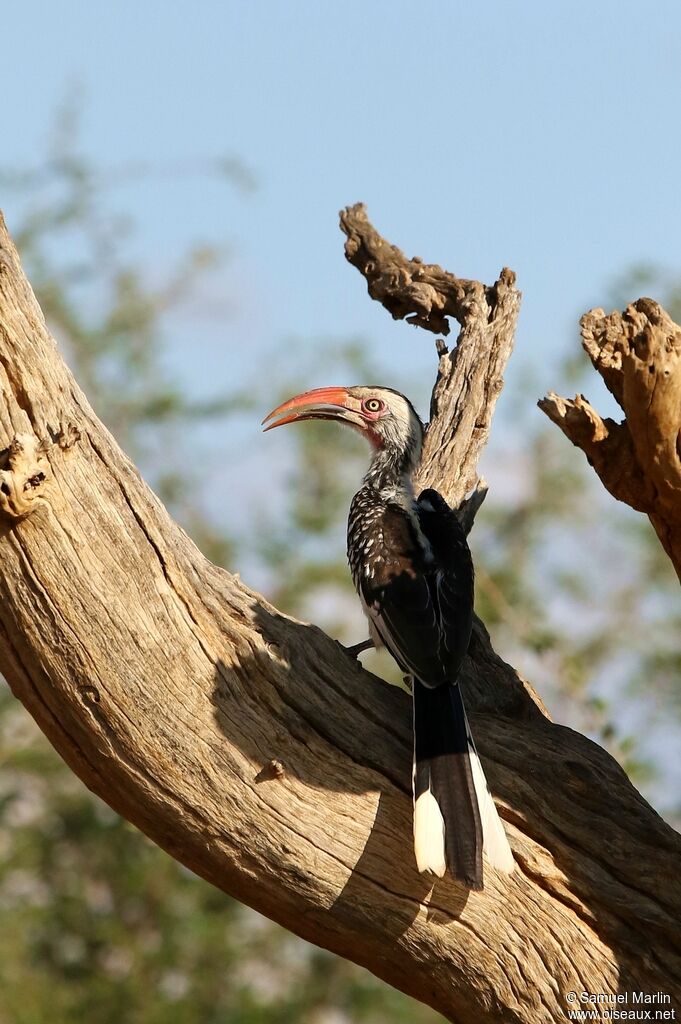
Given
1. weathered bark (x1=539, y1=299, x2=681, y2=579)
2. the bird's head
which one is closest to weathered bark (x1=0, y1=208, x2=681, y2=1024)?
weathered bark (x1=539, y1=299, x2=681, y2=579)

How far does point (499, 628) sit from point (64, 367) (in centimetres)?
515

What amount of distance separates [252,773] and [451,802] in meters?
0.51

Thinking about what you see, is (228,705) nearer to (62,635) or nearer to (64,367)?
(62,635)

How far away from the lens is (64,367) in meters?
3.31

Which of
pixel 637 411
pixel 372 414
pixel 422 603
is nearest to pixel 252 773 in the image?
pixel 422 603

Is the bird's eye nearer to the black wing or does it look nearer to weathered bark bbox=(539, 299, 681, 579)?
the black wing

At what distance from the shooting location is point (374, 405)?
4996mm

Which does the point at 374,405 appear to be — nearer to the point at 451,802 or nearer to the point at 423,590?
the point at 423,590

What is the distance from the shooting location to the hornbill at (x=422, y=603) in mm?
3145

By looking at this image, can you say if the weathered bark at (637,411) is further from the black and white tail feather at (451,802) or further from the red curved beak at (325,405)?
the red curved beak at (325,405)

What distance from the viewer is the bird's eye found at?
498cm

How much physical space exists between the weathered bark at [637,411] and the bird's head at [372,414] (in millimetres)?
1589

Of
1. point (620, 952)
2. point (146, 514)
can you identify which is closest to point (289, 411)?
point (146, 514)

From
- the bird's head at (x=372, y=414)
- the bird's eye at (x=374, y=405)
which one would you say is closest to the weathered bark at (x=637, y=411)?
the bird's head at (x=372, y=414)
